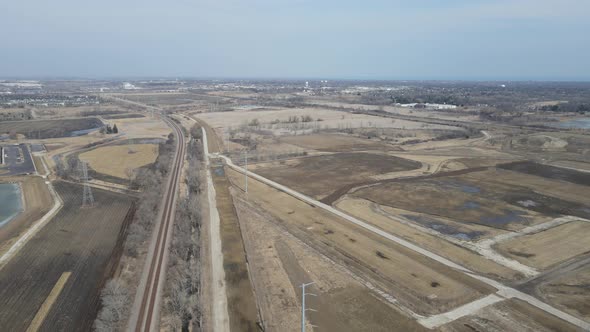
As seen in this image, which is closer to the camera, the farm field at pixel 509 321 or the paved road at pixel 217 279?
the farm field at pixel 509 321

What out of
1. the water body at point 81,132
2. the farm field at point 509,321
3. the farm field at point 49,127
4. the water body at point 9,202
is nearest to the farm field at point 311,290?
the farm field at point 509,321

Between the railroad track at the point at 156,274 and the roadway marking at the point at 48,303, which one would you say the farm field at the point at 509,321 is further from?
the roadway marking at the point at 48,303

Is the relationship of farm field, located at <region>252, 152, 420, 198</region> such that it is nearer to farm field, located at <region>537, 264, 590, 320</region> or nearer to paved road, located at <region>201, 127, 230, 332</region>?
paved road, located at <region>201, 127, 230, 332</region>

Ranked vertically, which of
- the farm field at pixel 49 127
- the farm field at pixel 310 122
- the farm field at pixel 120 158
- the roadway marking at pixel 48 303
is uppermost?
the farm field at pixel 310 122

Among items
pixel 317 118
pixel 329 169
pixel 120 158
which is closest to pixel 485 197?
pixel 329 169

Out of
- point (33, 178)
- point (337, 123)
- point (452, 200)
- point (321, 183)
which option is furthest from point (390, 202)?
point (337, 123)

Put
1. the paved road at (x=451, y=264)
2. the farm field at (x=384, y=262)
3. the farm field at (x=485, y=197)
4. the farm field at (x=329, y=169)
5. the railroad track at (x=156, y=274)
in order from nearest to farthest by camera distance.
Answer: the railroad track at (x=156, y=274)
the paved road at (x=451, y=264)
the farm field at (x=384, y=262)
the farm field at (x=485, y=197)
the farm field at (x=329, y=169)

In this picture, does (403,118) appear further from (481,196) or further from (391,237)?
(391,237)
